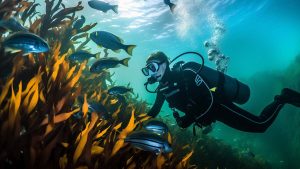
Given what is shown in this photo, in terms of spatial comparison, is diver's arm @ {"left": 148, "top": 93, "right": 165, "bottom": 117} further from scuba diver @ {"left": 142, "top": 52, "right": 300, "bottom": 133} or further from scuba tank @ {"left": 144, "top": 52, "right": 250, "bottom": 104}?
scuba tank @ {"left": 144, "top": 52, "right": 250, "bottom": 104}

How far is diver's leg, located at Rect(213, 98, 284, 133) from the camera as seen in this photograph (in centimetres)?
607

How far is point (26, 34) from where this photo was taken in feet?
9.83

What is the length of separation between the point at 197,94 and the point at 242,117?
1494mm

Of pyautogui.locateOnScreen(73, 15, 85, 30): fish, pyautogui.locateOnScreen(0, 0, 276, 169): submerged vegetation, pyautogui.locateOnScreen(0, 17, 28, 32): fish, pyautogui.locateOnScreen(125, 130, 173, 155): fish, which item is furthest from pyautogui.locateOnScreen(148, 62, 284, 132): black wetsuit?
pyautogui.locateOnScreen(0, 17, 28, 32): fish

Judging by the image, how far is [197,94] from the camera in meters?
5.55

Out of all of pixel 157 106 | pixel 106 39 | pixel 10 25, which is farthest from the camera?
pixel 157 106

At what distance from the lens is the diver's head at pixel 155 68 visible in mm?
5379

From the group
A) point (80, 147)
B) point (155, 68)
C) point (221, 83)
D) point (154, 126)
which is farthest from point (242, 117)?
point (80, 147)

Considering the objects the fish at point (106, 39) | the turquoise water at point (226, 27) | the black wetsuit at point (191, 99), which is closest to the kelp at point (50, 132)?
the fish at point (106, 39)

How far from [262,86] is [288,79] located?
3461 mm

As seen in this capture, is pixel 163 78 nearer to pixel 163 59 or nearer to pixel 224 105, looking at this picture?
pixel 163 59

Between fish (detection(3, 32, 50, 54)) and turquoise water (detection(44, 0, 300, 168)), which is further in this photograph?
turquoise water (detection(44, 0, 300, 168))

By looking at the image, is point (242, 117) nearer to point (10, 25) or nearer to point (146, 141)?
point (146, 141)

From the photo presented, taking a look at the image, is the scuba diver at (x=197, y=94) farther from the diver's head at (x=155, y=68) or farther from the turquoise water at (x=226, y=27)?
the turquoise water at (x=226, y=27)
